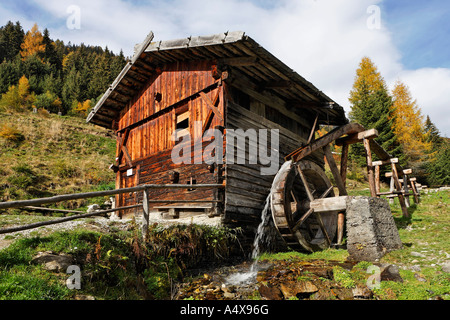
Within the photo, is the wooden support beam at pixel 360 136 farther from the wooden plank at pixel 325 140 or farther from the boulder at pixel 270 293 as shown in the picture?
the boulder at pixel 270 293

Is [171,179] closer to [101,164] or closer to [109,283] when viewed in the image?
[109,283]

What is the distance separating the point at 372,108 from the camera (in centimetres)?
2461

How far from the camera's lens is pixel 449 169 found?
30016mm

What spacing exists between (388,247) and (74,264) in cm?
604

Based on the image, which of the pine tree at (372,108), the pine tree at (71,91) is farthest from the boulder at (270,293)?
the pine tree at (71,91)

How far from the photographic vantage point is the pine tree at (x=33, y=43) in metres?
61.3

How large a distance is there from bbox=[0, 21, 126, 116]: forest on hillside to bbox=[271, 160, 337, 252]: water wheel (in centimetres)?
3352

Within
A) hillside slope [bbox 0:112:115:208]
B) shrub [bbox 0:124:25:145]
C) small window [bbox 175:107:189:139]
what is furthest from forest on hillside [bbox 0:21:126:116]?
small window [bbox 175:107:189:139]

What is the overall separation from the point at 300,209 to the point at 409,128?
21.0 meters

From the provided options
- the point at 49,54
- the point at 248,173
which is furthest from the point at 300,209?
the point at 49,54

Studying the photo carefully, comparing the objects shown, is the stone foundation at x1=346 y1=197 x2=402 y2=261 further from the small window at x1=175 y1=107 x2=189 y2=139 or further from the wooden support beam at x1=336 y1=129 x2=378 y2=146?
the small window at x1=175 y1=107 x2=189 y2=139

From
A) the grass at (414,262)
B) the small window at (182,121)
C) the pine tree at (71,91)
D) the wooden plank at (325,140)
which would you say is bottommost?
the grass at (414,262)

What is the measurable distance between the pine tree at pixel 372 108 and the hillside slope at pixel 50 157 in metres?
19.8

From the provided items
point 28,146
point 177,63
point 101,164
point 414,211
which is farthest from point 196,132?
point 28,146
